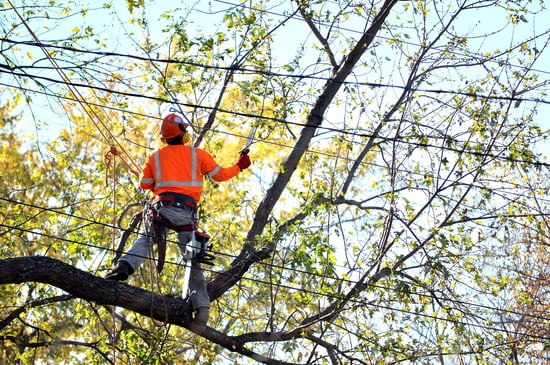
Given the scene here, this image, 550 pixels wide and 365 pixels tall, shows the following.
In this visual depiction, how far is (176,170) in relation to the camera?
24.6ft

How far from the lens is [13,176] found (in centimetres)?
1511

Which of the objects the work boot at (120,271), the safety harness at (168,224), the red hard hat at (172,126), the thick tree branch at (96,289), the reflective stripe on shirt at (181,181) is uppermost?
the red hard hat at (172,126)

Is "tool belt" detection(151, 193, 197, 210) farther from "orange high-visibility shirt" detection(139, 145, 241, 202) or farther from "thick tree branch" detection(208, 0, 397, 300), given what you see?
"thick tree branch" detection(208, 0, 397, 300)

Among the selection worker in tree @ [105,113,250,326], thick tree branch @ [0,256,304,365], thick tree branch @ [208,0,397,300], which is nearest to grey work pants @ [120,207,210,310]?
worker in tree @ [105,113,250,326]

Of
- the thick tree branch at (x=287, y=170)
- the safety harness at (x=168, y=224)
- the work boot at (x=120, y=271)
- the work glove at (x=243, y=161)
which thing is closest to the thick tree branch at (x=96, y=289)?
the work boot at (x=120, y=271)

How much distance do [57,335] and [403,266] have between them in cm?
407

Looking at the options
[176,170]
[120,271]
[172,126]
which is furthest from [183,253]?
[172,126]

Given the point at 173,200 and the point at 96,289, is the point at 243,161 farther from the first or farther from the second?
the point at 96,289

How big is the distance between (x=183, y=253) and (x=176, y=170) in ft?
2.59

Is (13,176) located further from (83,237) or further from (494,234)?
(494,234)

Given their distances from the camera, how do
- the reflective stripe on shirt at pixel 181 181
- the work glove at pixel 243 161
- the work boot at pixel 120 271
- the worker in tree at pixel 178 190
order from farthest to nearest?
the work glove at pixel 243 161, the reflective stripe on shirt at pixel 181 181, the worker in tree at pixel 178 190, the work boot at pixel 120 271

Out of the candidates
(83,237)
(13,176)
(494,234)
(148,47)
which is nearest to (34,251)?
(13,176)

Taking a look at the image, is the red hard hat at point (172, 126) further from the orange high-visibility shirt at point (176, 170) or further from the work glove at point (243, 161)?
the work glove at point (243, 161)

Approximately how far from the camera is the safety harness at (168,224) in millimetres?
7320
